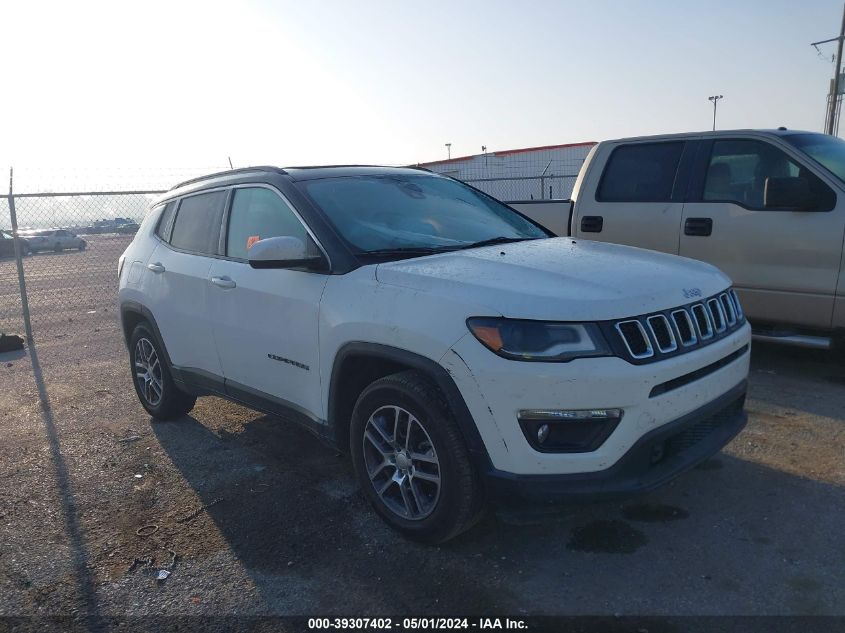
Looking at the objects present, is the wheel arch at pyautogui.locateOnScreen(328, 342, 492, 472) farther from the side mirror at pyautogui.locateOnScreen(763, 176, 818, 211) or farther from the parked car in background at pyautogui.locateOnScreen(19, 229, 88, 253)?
the parked car in background at pyautogui.locateOnScreen(19, 229, 88, 253)

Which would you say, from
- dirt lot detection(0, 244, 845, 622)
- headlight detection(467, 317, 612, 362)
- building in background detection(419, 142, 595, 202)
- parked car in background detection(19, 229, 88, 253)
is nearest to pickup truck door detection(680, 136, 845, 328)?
dirt lot detection(0, 244, 845, 622)

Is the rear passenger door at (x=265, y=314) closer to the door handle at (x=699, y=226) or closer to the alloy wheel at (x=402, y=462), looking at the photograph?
the alloy wheel at (x=402, y=462)

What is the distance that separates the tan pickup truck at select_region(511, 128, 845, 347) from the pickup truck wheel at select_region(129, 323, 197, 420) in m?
3.97

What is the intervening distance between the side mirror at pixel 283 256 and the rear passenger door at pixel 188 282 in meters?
1.03

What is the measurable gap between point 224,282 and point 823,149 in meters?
4.88

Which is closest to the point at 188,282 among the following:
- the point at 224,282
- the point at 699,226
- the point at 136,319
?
the point at 224,282

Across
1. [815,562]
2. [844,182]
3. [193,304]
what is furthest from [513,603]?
[844,182]

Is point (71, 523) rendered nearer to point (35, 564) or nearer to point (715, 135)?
point (35, 564)

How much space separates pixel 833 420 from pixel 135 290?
5.02m

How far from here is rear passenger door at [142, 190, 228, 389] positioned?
15.0 feet

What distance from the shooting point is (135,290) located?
5363 millimetres

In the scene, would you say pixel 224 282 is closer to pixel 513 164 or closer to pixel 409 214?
pixel 409 214

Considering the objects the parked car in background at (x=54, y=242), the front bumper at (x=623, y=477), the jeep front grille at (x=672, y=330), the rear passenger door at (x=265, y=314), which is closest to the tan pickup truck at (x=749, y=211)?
the jeep front grille at (x=672, y=330)

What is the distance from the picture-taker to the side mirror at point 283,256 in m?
3.59
